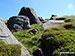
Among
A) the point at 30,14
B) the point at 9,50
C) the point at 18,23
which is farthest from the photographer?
the point at 30,14

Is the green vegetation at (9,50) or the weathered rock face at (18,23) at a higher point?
the green vegetation at (9,50)

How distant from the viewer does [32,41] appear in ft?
83.6

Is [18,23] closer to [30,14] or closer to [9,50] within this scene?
[30,14]

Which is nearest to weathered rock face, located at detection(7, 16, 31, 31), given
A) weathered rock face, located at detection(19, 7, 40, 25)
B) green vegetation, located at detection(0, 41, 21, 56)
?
weathered rock face, located at detection(19, 7, 40, 25)

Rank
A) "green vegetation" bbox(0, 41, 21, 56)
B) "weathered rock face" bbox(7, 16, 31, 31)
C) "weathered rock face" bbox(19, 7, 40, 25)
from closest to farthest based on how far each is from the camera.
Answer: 1. "green vegetation" bbox(0, 41, 21, 56)
2. "weathered rock face" bbox(7, 16, 31, 31)
3. "weathered rock face" bbox(19, 7, 40, 25)

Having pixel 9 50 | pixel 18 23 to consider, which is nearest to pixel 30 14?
pixel 18 23

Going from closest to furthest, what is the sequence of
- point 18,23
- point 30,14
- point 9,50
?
point 9,50 < point 18,23 < point 30,14

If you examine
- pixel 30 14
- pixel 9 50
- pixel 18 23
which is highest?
pixel 9 50

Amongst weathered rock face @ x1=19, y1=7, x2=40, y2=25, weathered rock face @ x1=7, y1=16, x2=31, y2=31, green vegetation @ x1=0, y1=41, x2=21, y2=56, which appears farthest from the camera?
weathered rock face @ x1=19, y1=7, x2=40, y2=25

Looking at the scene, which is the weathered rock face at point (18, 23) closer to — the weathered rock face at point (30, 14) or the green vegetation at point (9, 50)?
the weathered rock face at point (30, 14)

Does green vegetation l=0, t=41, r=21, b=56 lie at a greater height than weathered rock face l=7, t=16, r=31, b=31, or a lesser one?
greater

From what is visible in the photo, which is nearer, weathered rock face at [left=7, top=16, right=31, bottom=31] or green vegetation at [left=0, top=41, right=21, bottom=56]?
green vegetation at [left=0, top=41, right=21, bottom=56]

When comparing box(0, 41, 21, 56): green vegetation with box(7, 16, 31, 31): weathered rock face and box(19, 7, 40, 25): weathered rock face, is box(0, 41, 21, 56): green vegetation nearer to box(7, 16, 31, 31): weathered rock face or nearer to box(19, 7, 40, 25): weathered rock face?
box(7, 16, 31, 31): weathered rock face

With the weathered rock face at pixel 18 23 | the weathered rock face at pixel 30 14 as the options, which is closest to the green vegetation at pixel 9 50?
the weathered rock face at pixel 18 23
